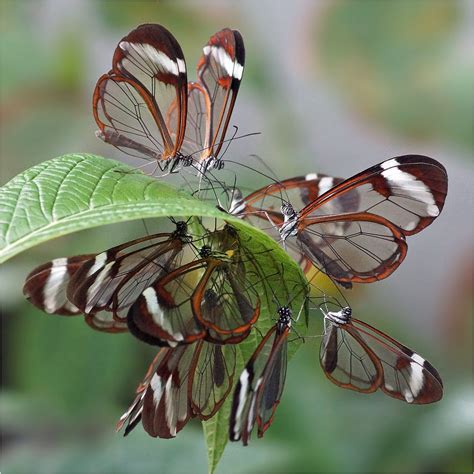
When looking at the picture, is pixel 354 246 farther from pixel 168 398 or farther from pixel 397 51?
pixel 397 51

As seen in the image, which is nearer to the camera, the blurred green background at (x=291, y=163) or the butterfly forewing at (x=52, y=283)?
the butterfly forewing at (x=52, y=283)

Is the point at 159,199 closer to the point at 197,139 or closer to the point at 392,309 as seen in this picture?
the point at 197,139

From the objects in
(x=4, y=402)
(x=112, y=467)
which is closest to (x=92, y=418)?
(x=4, y=402)

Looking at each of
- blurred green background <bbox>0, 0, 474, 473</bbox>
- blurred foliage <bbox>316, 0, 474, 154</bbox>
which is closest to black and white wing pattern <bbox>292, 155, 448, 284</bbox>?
blurred green background <bbox>0, 0, 474, 473</bbox>

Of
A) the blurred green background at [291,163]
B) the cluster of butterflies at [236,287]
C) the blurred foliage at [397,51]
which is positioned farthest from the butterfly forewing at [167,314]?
the blurred foliage at [397,51]

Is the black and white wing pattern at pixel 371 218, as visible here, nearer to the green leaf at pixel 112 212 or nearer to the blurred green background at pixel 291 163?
the green leaf at pixel 112 212

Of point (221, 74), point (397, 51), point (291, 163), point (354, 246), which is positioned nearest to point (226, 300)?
point (354, 246)
